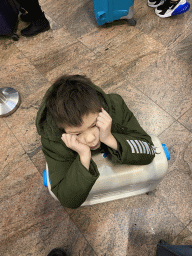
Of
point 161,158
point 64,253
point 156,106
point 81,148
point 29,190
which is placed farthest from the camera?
point 156,106

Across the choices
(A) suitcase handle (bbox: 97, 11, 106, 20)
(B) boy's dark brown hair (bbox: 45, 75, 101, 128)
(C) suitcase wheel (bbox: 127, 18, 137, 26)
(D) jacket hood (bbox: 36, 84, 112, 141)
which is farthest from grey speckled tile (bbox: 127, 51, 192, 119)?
(B) boy's dark brown hair (bbox: 45, 75, 101, 128)

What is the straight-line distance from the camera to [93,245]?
3.16 ft

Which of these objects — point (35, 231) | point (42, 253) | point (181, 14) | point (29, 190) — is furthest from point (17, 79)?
point (181, 14)

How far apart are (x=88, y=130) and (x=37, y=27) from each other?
1.49 metres

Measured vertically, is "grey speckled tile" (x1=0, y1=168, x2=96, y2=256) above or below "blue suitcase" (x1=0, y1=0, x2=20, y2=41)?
below

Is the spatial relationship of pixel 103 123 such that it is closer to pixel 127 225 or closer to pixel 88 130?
pixel 88 130

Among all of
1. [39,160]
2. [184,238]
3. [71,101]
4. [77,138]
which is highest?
[71,101]

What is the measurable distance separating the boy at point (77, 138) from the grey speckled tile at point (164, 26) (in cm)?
117

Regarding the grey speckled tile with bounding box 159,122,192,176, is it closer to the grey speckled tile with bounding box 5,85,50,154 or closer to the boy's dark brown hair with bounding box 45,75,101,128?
the boy's dark brown hair with bounding box 45,75,101,128

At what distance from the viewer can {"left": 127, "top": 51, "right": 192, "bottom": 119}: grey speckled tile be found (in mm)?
1243

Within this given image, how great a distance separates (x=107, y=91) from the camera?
1.36 metres

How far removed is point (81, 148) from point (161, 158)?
1.11 ft

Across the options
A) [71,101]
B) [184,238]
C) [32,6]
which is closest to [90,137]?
[71,101]

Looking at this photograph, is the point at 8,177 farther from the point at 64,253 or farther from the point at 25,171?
the point at 64,253
